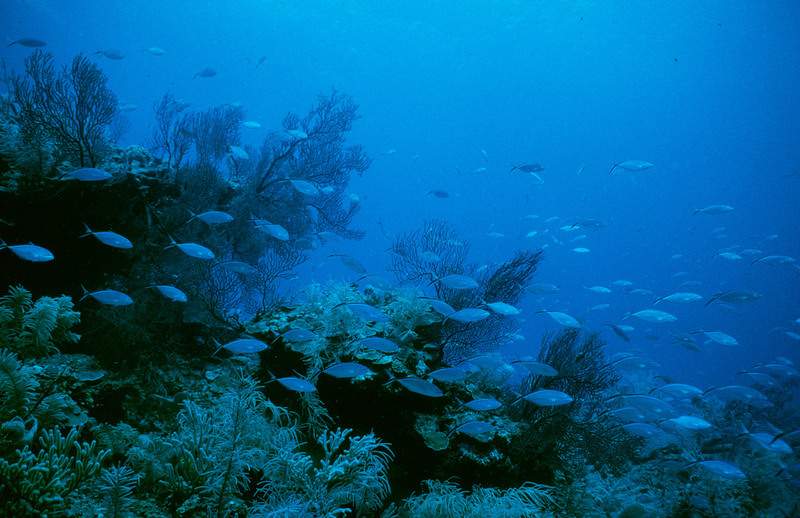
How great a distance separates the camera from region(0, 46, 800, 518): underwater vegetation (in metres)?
3.15

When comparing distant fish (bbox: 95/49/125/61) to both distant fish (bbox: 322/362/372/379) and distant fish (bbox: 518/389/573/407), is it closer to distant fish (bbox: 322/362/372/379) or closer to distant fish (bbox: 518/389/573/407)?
distant fish (bbox: 322/362/372/379)

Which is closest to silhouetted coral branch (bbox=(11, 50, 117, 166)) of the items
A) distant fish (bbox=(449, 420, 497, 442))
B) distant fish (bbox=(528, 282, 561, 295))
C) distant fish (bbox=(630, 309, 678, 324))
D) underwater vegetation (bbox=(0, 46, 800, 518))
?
underwater vegetation (bbox=(0, 46, 800, 518))

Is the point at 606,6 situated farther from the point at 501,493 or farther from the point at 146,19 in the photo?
the point at 146,19

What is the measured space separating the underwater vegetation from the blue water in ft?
196

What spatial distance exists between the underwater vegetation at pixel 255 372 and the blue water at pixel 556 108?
59.7 metres

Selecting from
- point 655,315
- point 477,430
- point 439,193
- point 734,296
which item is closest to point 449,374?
point 477,430

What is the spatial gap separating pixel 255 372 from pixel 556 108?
11042 cm

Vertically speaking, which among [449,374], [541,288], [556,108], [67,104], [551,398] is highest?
[67,104]

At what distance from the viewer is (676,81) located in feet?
269

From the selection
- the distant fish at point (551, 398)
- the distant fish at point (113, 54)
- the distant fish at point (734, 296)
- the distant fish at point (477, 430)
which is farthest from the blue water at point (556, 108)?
the distant fish at point (477, 430)

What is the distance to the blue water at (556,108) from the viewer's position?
7056cm

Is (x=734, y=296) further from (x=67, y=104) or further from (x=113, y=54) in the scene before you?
(x=113, y=54)

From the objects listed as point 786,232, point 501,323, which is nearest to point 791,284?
point 786,232

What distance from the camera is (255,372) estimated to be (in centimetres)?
529
